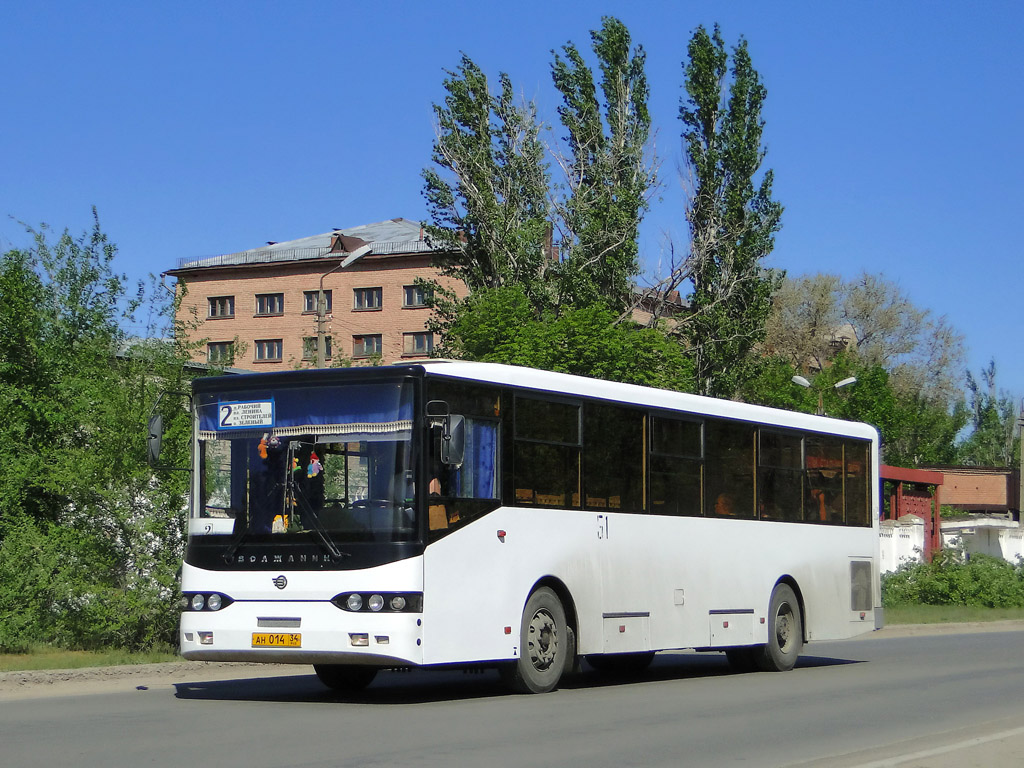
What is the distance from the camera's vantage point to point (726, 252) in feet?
149

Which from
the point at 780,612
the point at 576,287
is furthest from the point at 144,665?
the point at 576,287

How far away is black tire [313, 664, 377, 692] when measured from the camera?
15.0 m

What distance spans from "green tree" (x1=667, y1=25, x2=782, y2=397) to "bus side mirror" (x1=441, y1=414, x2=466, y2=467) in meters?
32.4

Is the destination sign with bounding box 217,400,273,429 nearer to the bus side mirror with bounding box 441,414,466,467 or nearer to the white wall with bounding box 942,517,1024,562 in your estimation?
the bus side mirror with bounding box 441,414,466,467

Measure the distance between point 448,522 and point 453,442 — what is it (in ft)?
2.93

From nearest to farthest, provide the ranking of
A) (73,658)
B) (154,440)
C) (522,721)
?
(522,721)
(154,440)
(73,658)

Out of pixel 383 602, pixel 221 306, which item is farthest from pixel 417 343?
pixel 383 602

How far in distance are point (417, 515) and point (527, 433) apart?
6.52ft

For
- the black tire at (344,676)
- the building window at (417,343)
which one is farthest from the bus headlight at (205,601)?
the building window at (417,343)

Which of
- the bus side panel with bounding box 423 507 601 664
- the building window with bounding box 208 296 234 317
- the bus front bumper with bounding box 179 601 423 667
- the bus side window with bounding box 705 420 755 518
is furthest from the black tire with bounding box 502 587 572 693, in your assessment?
the building window with bounding box 208 296 234 317

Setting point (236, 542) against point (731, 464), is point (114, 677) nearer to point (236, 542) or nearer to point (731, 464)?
point (236, 542)

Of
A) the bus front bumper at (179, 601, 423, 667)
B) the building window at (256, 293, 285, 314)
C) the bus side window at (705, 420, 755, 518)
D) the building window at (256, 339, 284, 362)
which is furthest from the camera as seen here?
the building window at (256, 293, 285, 314)

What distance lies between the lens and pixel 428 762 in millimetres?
9336

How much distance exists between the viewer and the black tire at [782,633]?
18922mm
